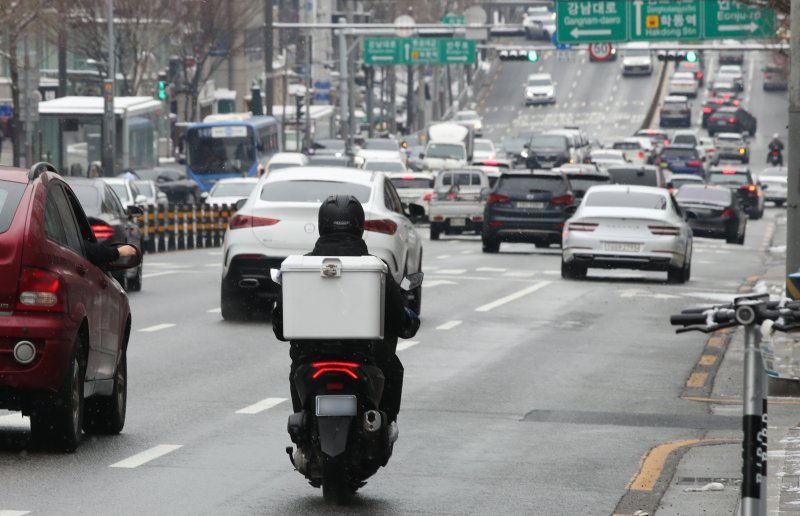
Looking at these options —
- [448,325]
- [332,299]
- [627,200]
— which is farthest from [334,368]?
[627,200]

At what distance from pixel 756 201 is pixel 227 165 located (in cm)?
1750

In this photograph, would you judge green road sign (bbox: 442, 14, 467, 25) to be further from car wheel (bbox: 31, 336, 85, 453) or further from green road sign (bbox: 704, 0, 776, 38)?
car wheel (bbox: 31, 336, 85, 453)

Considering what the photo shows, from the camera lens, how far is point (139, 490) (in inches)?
382

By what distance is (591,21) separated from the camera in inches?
2251

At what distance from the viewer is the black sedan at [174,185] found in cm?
5834

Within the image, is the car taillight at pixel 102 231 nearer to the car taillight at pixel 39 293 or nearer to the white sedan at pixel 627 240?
the white sedan at pixel 627 240

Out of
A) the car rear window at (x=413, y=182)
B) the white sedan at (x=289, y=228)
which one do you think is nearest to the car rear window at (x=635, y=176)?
the car rear window at (x=413, y=182)

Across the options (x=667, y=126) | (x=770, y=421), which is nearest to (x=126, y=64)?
(x=667, y=126)

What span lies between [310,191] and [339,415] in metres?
11.9

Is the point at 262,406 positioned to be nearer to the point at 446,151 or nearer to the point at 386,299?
the point at 386,299

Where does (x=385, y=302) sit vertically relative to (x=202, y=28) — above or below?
below

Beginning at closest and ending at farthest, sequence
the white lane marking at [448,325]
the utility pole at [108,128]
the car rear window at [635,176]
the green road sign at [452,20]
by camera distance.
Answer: the white lane marking at [448,325] → the car rear window at [635,176] → the utility pole at [108,128] → the green road sign at [452,20]

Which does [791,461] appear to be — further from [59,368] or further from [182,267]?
[182,267]

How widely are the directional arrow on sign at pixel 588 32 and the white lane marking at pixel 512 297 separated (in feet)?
95.1
